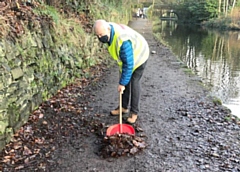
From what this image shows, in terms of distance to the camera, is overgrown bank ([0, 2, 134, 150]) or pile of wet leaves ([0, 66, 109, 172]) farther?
overgrown bank ([0, 2, 134, 150])

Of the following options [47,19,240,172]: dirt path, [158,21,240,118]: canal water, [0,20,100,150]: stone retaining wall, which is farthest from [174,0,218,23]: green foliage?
[0,20,100,150]: stone retaining wall

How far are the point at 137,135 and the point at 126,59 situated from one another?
4.17 ft

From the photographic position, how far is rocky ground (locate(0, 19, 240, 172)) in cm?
355

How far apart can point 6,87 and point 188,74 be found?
21.6 feet

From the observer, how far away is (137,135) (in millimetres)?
4336

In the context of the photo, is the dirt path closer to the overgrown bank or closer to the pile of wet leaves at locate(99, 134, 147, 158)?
the pile of wet leaves at locate(99, 134, 147, 158)

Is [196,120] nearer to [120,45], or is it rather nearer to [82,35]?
[120,45]

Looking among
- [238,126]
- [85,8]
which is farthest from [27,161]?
[85,8]

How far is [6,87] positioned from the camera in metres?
3.83

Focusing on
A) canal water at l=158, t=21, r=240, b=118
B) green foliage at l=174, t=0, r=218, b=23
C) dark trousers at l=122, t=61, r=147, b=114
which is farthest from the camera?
green foliage at l=174, t=0, r=218, b=23

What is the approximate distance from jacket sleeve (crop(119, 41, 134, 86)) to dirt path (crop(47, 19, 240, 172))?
3.50ft

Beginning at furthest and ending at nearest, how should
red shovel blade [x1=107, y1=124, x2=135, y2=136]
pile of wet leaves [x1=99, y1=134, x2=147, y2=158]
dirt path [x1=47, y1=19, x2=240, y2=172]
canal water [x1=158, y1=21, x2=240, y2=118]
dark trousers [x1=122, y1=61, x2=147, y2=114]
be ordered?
canal water [x1=158, y1=21, x2=240, y2=118] < dark trousers [x1=122, y1=61, x2=147, y2=114] < red shovel blade [x1=107, y1=124, x2=135, y2=136] < pile of wet leaves [x1=99, y1=134, x2=147, y2=158] < dirt path [x1=47, y1=19, x2=240, y2=172]

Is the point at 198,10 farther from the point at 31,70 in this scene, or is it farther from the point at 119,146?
the point at 119,146

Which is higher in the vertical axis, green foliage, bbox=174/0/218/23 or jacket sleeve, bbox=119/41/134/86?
green foliage, bbox=174/0/218/23
